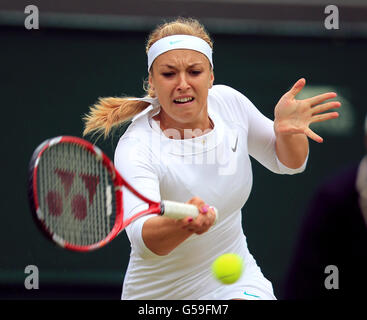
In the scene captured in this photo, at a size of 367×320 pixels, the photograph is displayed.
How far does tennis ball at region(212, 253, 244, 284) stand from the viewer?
271 cm

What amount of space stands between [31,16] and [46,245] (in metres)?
1.18

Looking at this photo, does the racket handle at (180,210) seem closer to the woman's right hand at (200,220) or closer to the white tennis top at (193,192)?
the woman's right hand at (200,220)

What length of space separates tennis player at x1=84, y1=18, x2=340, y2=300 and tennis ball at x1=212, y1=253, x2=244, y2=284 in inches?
1.2

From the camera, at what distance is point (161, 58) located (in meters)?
2.78

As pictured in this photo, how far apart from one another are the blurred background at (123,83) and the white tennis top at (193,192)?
1.84 metres

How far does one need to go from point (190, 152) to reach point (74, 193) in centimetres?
41

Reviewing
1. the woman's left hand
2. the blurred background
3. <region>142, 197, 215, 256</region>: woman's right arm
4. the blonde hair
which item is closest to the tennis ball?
<region>142, 197, 215, 256</region>: woman's right arm

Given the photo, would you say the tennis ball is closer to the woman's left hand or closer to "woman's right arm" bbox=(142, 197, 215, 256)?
"woman's right arm" bbox=(142, 197, 215, 256)

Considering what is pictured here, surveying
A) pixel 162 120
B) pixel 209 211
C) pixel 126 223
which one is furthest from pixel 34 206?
pixel 162 120

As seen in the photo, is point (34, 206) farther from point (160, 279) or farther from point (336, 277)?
point (336, 277)

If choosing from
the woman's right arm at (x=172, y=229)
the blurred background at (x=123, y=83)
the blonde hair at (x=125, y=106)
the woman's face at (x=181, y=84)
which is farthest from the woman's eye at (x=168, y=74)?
the blurred background at (x=123, y=83)

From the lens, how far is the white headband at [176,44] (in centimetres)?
278

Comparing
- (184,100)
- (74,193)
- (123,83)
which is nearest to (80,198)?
(74,193)

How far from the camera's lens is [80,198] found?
→ 2602 millimetres
